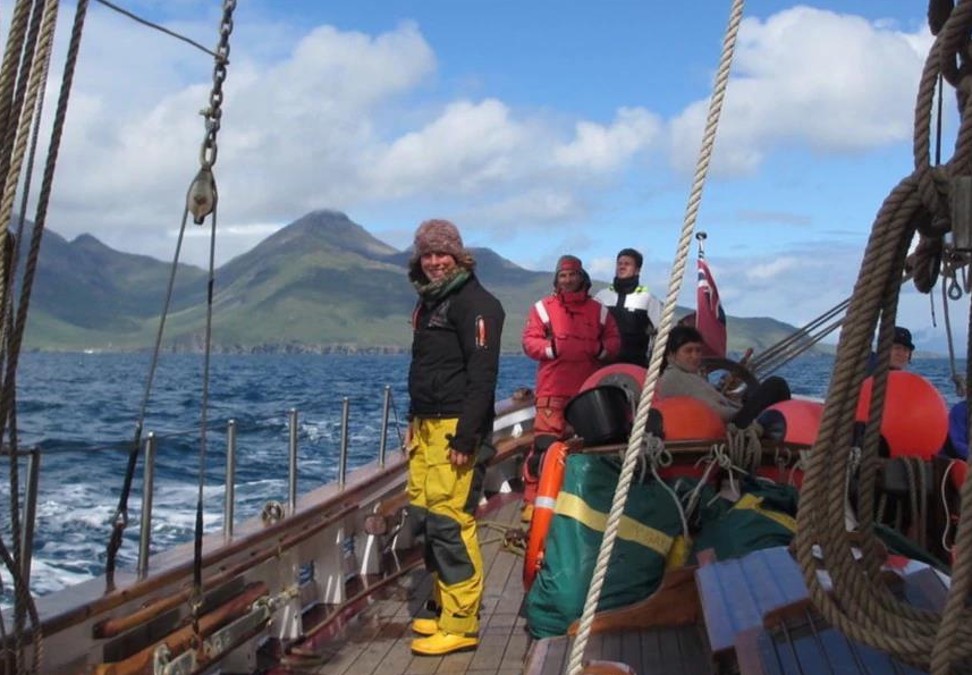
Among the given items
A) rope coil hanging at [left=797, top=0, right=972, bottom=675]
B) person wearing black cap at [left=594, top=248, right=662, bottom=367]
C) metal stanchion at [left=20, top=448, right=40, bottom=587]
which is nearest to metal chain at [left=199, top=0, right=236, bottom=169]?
metal stanchion at [left=20, top=448, right=40, bottom=587]

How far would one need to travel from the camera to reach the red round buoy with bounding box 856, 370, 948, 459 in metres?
4.52

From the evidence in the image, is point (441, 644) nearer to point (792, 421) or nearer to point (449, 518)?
point (449, 518)

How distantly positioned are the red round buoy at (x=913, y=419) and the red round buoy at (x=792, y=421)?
0.73 feet

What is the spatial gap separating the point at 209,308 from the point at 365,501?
8.25 ft

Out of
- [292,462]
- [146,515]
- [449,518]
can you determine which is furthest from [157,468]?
[146,515]

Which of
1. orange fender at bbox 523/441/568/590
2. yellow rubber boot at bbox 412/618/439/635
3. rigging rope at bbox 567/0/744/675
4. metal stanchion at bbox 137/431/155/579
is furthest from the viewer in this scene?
orange fender at bbox 523/441/568/590

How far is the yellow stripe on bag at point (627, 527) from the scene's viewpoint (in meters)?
3.89

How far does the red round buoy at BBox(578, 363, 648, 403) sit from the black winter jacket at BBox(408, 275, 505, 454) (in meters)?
1.05

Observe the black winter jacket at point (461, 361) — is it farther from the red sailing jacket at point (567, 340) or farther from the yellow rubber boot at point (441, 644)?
the red sailing jacket at point (567, 340)

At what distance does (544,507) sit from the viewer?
14.8 ft

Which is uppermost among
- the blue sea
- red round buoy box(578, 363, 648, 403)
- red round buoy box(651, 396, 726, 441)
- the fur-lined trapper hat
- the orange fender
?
the fur-lined trapper hat

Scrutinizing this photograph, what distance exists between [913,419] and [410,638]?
218 cm

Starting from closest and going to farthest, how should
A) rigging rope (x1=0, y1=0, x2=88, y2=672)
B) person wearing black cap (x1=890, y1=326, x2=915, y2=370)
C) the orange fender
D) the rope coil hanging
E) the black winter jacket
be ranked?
the rope coil hanging
rigging rope (x1=0, y1=0, x2=88, y2=672)
the black winter jacket
the orange fender
person wearing black cap (x1=890, y1=326, x2=915, y2=370)

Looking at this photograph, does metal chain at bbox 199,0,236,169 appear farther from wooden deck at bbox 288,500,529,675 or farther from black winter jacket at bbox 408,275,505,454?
wooden deck at bbox 288,500,529,675
